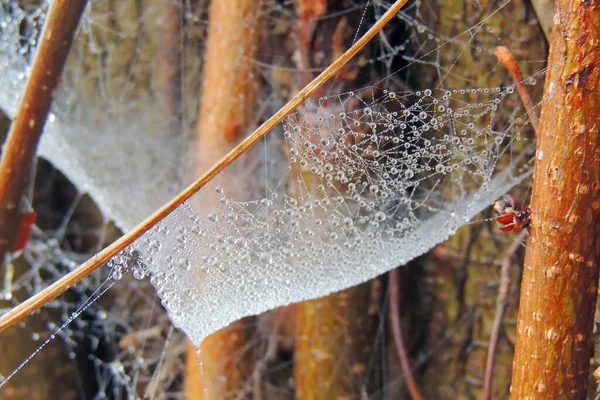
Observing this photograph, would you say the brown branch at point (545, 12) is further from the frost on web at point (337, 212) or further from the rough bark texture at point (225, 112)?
the rough bark texture at point (225, 112)

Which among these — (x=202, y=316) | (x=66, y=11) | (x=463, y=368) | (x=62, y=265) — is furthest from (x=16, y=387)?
(x=463, y=368)

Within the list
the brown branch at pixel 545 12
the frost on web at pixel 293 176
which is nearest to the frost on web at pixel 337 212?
the frost on web at pixel 293 176

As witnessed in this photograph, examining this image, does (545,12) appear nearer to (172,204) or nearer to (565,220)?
(565,220)

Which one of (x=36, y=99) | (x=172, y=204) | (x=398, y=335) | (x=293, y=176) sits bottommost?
(x=398, y=335)

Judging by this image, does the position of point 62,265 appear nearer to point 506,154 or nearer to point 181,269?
point 181,269

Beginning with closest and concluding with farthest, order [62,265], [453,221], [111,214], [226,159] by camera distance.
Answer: [226,159] → [453,221] → [111,214] → [62,265]

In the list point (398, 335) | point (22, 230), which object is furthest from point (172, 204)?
point (398, 335)

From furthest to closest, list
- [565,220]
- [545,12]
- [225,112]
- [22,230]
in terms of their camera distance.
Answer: [225,112] → [22,230] → [545,12] → [565,220]
